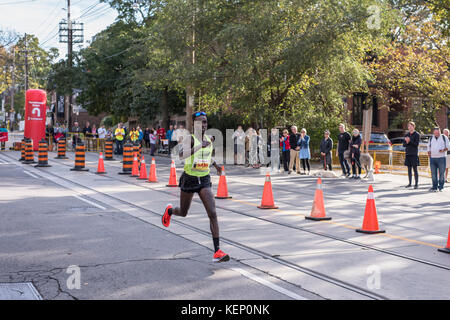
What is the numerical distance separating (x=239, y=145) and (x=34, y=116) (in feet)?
52.9

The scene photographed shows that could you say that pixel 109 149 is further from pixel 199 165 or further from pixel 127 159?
pixel 199 165

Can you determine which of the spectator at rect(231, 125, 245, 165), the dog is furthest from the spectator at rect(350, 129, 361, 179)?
the spectator at rect(231, 125, 245, 165)

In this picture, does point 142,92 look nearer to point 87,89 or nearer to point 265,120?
point 87,89

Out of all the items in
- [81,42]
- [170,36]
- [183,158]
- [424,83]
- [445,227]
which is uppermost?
[81,42]

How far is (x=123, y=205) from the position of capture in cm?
1188

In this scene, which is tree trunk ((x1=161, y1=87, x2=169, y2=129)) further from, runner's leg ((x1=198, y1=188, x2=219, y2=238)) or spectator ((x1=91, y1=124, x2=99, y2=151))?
runner's leg ((x1=198, y1=188, x2=219, y2=238))

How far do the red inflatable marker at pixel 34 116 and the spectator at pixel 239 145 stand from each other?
50.1 ft

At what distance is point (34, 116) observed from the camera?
3431cm

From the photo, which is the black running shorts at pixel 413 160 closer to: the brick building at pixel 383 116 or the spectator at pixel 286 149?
the spectator at pixel 286 149

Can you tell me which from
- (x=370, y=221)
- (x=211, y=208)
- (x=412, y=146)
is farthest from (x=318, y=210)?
(x=412, y=146)

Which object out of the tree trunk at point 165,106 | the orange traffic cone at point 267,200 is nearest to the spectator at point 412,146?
the orange traffic cone at point 267,200

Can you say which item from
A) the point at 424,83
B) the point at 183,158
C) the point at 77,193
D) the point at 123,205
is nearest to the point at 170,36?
the point at 424,83

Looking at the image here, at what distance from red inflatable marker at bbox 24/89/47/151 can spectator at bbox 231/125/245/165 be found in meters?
15.3

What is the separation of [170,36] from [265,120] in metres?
6.42
